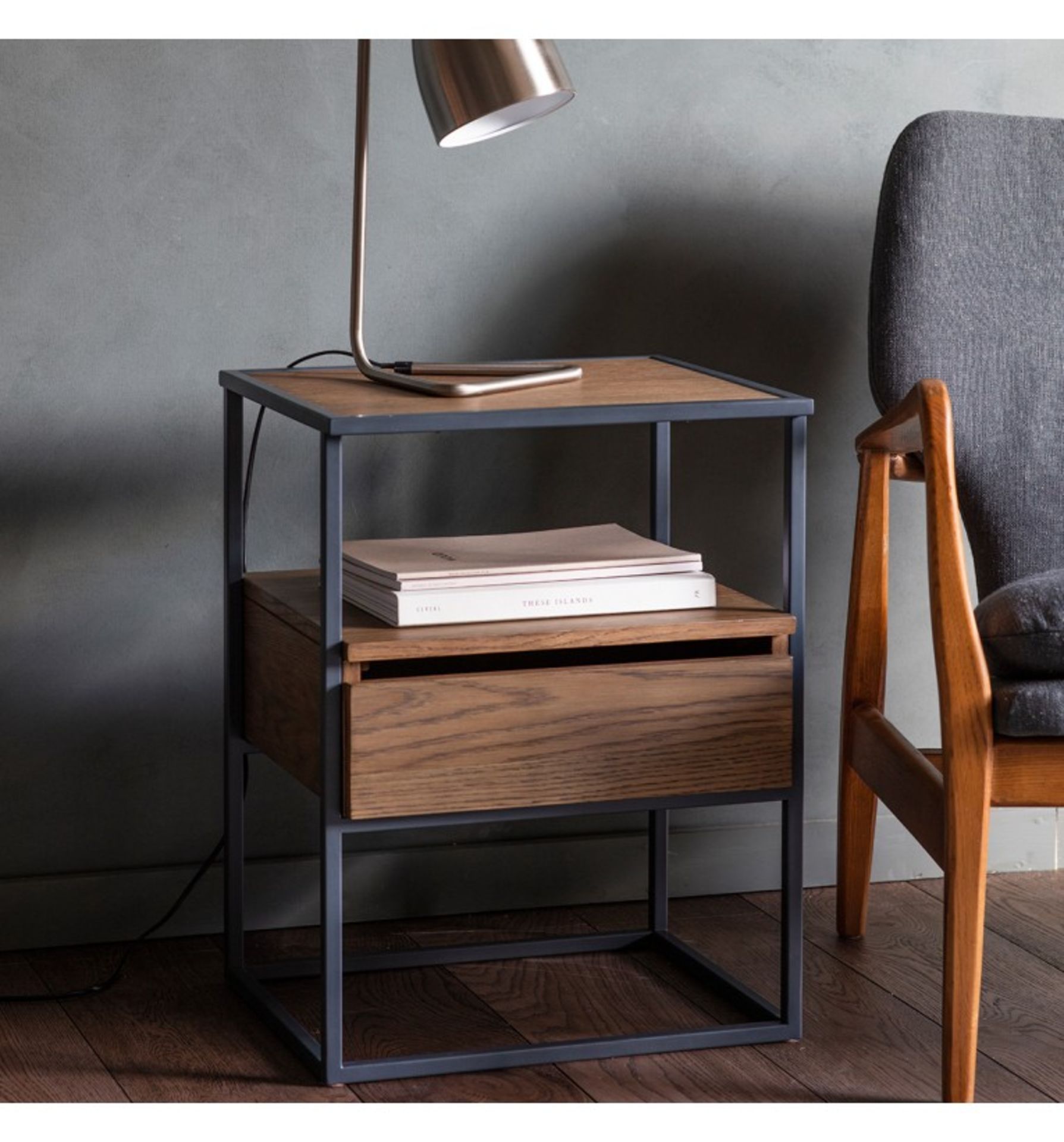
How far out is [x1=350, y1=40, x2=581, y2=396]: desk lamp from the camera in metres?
1.70

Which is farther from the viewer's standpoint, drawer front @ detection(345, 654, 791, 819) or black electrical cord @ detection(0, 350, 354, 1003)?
black electrical cord @ detection(0, 350, 354, 1003)

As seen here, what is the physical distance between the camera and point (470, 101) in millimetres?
1722

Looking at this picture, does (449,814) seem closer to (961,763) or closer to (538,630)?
(538,630)

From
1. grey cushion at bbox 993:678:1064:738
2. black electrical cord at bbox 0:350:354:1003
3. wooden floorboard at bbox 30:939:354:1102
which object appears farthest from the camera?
black electrical cord at bbox 0:350:354:1003

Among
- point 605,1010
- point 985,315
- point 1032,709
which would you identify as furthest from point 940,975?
point 985,315

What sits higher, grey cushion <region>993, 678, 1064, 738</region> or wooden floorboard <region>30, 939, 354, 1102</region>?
grey cushion <region>993, 678, 1064, 738</region>

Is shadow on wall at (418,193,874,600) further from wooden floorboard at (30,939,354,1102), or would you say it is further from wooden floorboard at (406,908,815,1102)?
wooden floorboard at (30,939,354,1102)

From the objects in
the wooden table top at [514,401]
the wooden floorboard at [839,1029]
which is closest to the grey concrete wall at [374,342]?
the wooden floorboard at [839,1029]

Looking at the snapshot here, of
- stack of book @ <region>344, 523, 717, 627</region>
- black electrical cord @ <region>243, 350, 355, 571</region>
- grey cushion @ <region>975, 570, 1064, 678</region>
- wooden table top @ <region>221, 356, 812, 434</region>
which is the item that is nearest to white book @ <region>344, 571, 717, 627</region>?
stack of book @ <region>344, 523, 717, 627</region>

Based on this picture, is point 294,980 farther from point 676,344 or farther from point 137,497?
point 676,344

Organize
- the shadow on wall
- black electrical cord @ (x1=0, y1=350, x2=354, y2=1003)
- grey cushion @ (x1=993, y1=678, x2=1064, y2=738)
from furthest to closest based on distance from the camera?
the shadow on wall → black electrical cord @ (x1=0, y1=350, x2=354, y2=1003) → grey cushion @ (x1=993, y1=678, x2=1064, y2=738)

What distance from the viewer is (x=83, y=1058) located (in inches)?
71.3

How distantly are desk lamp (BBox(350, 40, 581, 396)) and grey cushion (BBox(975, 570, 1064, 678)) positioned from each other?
476 mm
